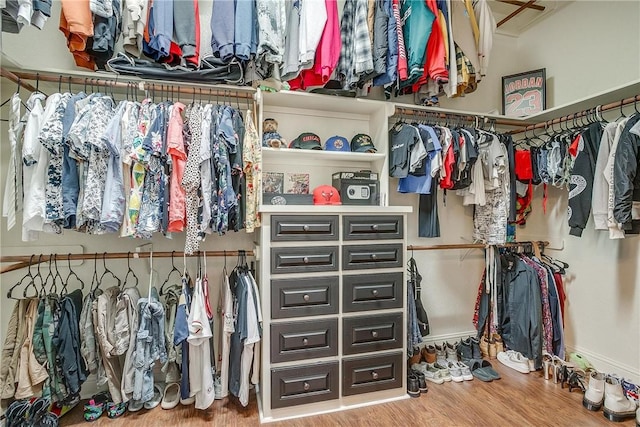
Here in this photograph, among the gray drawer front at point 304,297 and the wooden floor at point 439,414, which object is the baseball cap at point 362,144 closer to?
the gray drawer front at point 304,297

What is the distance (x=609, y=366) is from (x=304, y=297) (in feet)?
7.48

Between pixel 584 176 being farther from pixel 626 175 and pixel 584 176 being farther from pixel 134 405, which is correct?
pixel 134 405

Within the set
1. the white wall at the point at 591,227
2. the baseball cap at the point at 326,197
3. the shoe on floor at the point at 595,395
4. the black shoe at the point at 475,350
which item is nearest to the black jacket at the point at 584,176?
the white wall at the point at 591,227

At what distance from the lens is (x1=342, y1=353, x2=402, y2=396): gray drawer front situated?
1.96 metres

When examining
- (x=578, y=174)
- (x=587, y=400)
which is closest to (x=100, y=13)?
(x=578, y=174)

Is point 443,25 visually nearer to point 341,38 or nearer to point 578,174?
point 341,38

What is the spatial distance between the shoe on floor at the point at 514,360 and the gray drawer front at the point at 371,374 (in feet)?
3.38

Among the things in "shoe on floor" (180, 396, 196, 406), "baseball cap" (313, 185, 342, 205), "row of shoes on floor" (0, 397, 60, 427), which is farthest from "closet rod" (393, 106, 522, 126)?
"row of shoes on floor" (0, 397, 60, 427)

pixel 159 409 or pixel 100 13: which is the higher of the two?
pixel 100 13

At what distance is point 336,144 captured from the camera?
2275mm

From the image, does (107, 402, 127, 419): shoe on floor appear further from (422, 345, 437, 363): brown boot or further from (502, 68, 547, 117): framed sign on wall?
(502, 68, 547, 117): framed sign on wall

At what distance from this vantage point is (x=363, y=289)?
1992mm

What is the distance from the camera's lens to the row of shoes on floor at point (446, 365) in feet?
7.09

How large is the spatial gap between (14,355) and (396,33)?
9.36 ft
